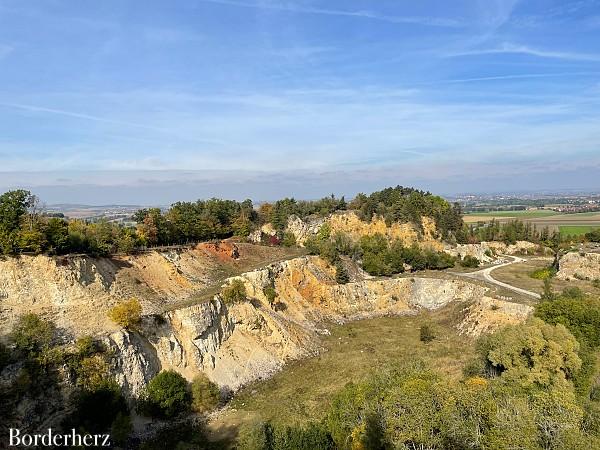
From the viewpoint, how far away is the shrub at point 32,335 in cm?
2753

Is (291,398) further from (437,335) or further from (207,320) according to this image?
(437,335)

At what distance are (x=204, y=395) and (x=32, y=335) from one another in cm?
1221

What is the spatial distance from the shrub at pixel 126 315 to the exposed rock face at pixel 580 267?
185ft

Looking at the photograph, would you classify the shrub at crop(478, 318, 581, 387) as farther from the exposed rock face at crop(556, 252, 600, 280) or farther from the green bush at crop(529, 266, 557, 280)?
the exposed rock face at crop(556, 252, 600, 280)

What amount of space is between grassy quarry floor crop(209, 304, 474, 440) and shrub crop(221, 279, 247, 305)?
331 inches

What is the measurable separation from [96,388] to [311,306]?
95.6 feet

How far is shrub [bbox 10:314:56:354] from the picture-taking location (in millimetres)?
27531

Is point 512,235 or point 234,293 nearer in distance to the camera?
point 234,293

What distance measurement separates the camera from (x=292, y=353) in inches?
1614

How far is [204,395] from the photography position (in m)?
31.4

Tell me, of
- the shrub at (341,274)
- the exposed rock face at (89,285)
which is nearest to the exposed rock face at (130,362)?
the exposed rock face at (89,285)

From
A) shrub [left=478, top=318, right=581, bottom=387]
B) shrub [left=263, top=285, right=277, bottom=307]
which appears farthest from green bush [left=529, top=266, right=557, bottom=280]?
shrub [left=263, top=285, right=277, bottom=307]

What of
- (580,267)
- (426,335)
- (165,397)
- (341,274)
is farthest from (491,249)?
(165,397)

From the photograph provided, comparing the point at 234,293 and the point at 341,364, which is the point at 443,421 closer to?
the point at 341,364
